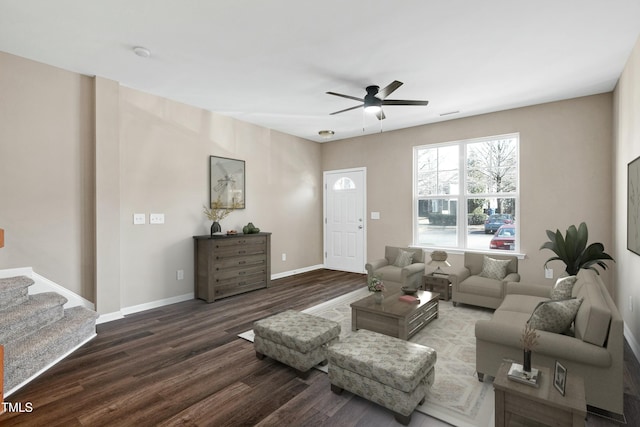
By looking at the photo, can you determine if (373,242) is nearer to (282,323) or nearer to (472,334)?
(472,334)

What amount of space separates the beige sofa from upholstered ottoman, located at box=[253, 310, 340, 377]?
127 cm

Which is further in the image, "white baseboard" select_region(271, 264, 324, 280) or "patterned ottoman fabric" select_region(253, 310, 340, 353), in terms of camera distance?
"white baseboard" select_region(271, 264, 324, 280)

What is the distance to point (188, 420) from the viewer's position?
6.72ft

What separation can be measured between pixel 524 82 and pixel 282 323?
4099mm

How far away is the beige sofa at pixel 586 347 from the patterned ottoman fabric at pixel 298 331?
1259mm

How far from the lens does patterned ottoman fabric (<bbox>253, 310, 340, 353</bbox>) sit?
102 inches

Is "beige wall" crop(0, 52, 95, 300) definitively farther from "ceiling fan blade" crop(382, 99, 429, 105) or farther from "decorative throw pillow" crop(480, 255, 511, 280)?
"decorative throw pillow" crop(480, 255, 511, 280)

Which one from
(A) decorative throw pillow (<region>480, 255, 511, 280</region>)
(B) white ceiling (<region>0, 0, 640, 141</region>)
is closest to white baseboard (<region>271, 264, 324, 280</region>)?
(B) white ceiling (<region>0, 0, 640, 141</region>)

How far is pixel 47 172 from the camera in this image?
3490 mm

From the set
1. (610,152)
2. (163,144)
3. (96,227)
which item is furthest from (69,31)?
(610,152)

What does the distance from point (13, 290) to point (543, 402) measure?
4.37m

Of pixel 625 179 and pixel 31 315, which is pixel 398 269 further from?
pixel 31 315

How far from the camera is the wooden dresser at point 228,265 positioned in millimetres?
4664

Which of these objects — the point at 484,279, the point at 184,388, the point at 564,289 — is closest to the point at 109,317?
the point at 184,388
